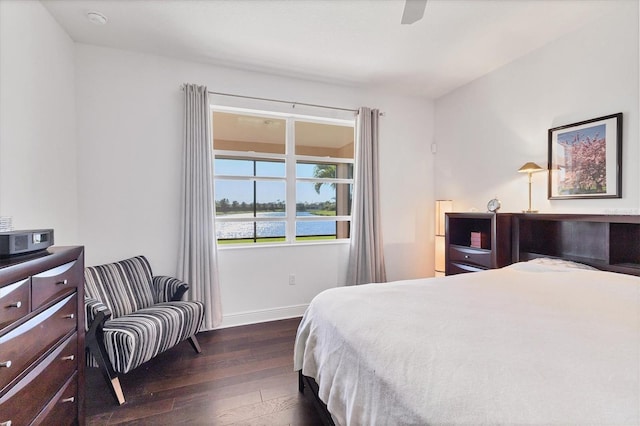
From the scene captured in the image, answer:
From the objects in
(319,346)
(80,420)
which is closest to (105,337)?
(80,420)

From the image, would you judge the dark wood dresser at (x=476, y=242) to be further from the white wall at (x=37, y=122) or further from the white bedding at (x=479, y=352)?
the white wall at (x=37, y=122)

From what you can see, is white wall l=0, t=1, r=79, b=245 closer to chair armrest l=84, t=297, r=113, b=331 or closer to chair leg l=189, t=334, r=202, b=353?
chair armrest l=84, t=297, r=113, b=331

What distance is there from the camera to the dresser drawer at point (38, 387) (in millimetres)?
968

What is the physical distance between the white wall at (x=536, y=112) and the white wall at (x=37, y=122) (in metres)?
4.12

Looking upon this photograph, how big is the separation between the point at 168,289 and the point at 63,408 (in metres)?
1.30

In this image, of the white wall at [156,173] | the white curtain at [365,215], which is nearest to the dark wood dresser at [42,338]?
the white wall at [156,173]

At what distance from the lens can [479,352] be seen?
942 mm

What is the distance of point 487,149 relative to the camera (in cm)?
322

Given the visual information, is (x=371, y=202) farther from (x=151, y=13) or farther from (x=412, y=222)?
(x=151, y=13)

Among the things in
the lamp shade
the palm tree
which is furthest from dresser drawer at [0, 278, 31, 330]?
the lamp shade

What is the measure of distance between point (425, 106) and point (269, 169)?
2385 mm

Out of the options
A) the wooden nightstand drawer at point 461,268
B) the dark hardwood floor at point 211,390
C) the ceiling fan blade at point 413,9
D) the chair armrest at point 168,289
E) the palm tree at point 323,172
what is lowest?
the dark hardwood floor at point 211,390

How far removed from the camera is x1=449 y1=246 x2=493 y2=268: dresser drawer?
276cm

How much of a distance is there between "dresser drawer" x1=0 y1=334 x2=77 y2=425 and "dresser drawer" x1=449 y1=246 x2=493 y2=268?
3.14 m
